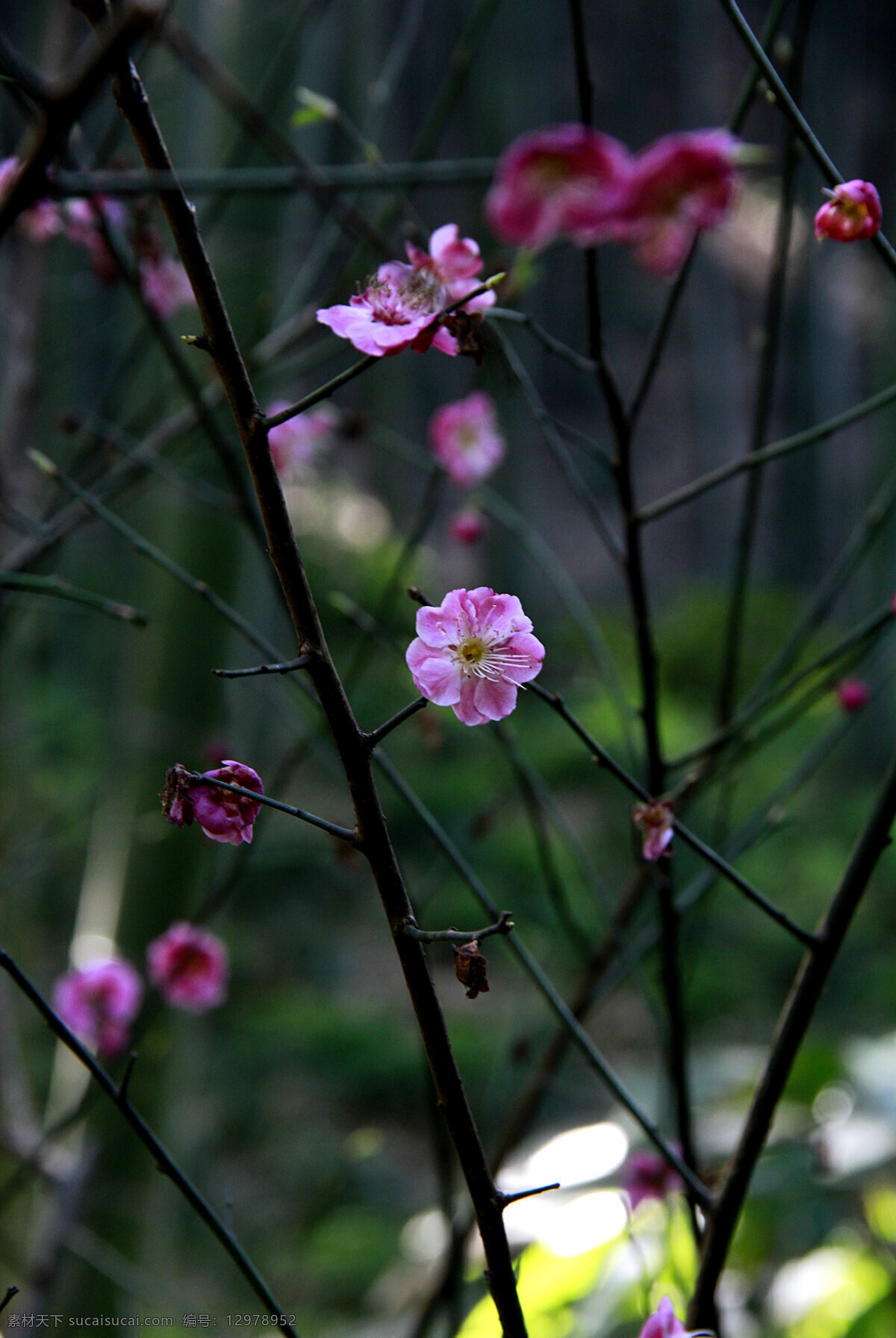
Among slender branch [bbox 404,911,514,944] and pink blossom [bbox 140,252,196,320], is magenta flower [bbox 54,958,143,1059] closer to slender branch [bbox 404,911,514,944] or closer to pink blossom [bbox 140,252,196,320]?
pink blossom [bbox 140,252,196,320]

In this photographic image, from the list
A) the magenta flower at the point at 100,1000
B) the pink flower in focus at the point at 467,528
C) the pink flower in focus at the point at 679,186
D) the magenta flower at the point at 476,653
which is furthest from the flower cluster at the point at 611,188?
the magenta flower at the point at 100,1000

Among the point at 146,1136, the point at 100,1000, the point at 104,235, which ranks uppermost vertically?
the point at 104,235

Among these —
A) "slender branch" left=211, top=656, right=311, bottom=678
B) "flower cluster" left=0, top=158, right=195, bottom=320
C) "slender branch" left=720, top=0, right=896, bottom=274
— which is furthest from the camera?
"flower cluster" left=0, top=158, right=195, bottom=320

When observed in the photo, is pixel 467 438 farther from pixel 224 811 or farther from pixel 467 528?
pixel 224 811

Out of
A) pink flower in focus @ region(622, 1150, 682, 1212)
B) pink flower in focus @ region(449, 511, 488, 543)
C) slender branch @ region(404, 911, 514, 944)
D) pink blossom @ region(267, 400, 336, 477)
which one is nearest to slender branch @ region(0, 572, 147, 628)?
slender branch @ region(404, 911, 514, 944)

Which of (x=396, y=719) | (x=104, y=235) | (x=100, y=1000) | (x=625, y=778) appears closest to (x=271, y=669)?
(x=396, y=719)

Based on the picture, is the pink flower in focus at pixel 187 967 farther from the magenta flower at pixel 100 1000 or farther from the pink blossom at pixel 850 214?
the pink blossom at pixel 850 214
